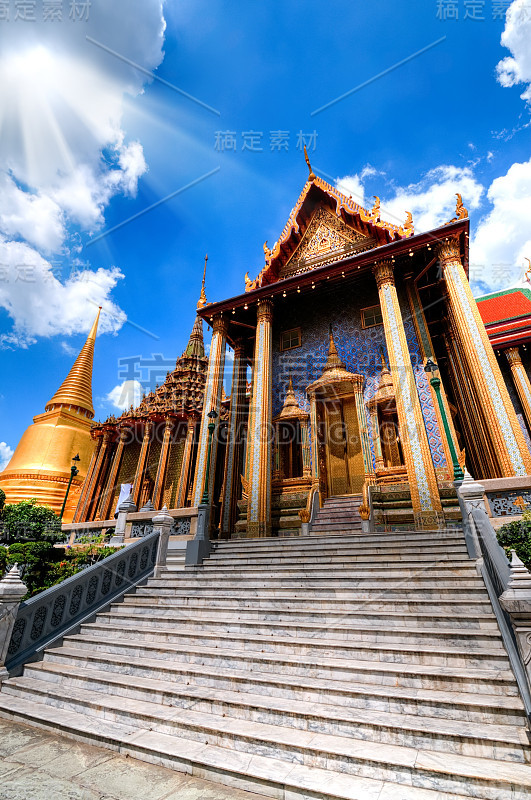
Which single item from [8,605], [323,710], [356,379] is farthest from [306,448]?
[323,710]

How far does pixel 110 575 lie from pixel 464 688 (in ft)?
19.5

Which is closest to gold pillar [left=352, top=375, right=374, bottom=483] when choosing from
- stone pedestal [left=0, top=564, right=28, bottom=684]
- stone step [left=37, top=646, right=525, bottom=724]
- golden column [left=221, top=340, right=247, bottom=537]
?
golden column [left=221, top=340, right=247, bottom=537]

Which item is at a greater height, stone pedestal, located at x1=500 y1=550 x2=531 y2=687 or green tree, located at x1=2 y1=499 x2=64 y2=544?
green tree, located at x1=2 y1=499 x2=64 y2=544

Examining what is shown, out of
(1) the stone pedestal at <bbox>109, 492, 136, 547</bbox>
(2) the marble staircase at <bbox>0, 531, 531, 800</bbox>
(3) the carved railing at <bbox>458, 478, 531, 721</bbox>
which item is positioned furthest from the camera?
(1) the stone pedestal at <bbox>109, 492, 136, 547</bbox>

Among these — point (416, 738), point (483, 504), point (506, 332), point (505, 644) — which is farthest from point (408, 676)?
point (506, 332)

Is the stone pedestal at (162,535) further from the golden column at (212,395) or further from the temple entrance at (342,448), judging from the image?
the temple entrance at (342,448)

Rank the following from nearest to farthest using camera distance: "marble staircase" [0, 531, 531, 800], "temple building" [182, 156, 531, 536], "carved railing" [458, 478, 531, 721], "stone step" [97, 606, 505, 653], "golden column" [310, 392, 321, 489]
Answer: "marble staircase" [0, 531, 531, 800], "carved railing" [458, 478, 531, 721], "stone step" [97, 606, 505, 653], "temple building" [182, 156, 531, 536], "golden column" [310, 392, 321, 489]

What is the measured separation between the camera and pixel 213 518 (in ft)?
41.4

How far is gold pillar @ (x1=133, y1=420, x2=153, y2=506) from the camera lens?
20016 millimetres

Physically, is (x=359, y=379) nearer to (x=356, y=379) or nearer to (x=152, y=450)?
(x=356, y=379)

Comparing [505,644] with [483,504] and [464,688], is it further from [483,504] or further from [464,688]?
[483,504]

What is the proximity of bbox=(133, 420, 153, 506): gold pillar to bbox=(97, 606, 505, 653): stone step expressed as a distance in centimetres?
1406

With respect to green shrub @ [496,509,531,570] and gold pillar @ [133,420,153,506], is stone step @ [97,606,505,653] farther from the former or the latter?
gold pillar @ [133,420,153,506]

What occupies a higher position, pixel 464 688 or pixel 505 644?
pixel 505 644
